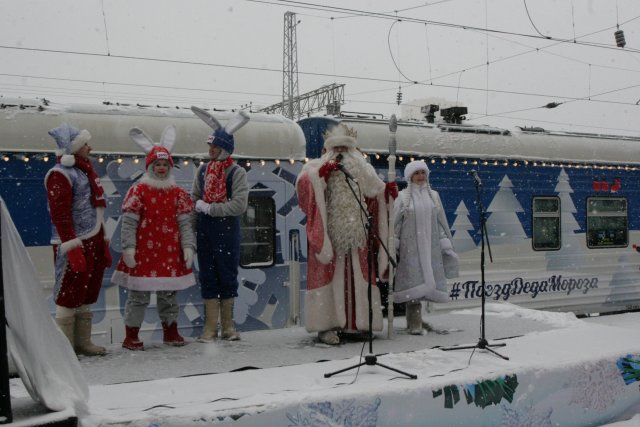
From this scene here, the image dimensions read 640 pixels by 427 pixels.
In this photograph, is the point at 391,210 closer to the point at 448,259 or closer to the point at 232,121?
the point at 448,259

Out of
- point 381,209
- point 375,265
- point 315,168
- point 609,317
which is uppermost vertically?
point 315,168

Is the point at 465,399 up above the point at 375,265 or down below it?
below

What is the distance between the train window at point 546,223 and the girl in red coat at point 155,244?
19.9 ft

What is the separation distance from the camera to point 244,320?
7008 millimetres

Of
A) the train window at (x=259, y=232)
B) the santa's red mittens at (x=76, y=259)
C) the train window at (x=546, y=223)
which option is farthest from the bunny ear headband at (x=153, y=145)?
the train window at (x=546, y=223)

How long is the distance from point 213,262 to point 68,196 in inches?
48.3

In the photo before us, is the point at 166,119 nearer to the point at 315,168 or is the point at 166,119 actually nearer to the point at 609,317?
the point at 315,168

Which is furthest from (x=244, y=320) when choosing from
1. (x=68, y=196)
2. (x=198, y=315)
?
(x=68, y=196)

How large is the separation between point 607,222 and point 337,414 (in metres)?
7.94

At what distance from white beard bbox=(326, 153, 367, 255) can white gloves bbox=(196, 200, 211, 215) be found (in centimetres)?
98

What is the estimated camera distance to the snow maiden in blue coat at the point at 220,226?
5.14 meters

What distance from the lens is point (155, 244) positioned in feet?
16.0

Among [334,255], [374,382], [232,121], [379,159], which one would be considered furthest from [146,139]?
[379,159]

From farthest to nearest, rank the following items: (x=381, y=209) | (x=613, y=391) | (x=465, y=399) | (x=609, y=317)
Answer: (x=609, y=317) < (x=381, y=209) < (x=613, y=391) < (x=465, y=399)
